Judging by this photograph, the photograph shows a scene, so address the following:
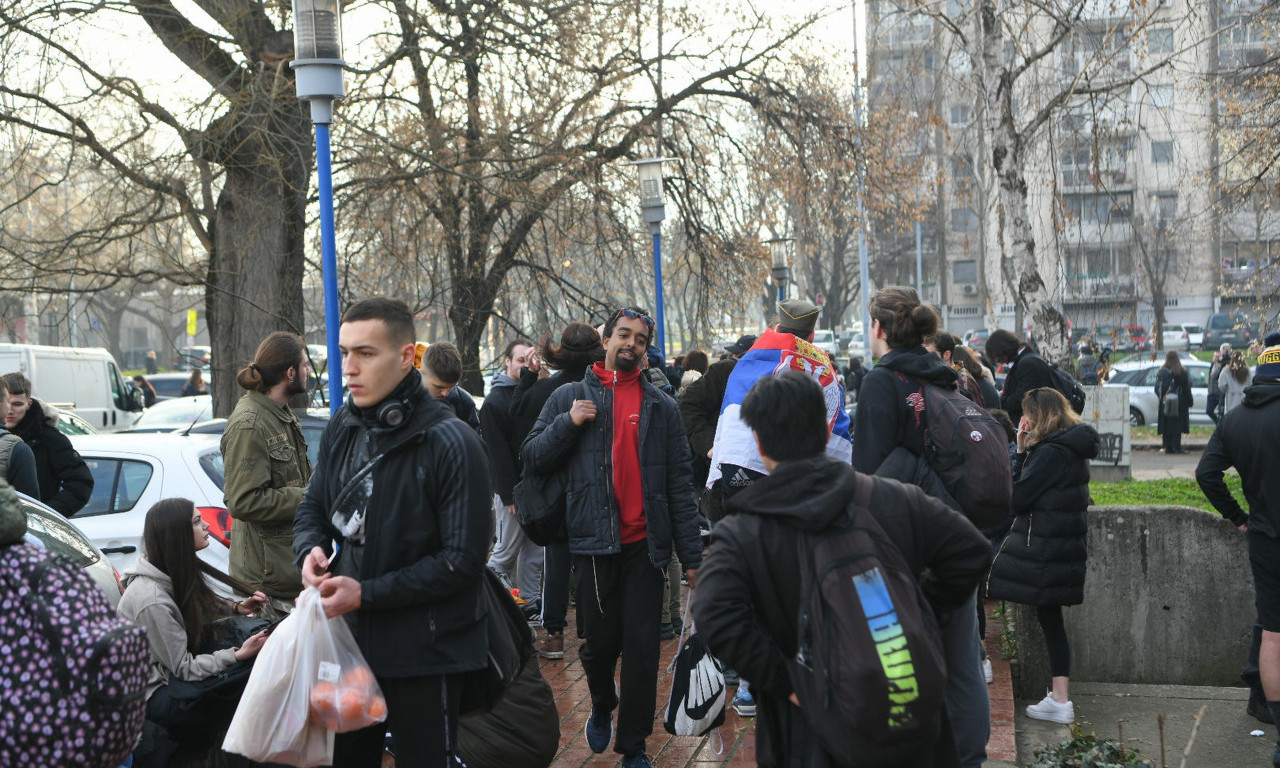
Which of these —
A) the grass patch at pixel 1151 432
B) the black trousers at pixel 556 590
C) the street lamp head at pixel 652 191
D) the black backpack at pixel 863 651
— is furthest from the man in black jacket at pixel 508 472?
the grass patch at pixel 1151 432

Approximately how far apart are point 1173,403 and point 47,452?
19.1 m

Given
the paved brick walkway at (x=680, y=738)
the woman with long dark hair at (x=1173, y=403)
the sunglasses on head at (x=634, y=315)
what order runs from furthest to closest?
the woman with long dark hair at (x=1173, y=403) < the paved brick walkway at (x=680, y=738) < the sunglasses on head at (x=634, y=315)

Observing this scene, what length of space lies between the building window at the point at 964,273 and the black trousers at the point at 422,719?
71.8 m

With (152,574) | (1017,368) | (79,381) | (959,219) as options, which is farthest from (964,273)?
(152,574)

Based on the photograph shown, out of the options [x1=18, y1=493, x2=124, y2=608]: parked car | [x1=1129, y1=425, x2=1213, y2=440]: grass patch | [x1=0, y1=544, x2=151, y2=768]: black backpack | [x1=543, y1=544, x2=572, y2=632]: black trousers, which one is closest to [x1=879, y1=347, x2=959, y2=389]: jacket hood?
[x1=0, y1=544, x2=151, y2=768]: black backpack

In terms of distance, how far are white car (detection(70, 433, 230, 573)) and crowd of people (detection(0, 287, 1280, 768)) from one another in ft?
1.58

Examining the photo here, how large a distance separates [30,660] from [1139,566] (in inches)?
270

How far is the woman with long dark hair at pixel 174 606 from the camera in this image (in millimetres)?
4430

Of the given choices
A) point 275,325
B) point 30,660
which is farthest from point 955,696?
point 275,325

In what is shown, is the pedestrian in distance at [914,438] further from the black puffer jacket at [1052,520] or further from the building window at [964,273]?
the building window at [964,273]

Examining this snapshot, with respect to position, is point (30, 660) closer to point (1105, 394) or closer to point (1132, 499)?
point (1132, 499)

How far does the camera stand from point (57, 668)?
2.71m

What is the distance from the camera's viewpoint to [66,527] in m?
5.22

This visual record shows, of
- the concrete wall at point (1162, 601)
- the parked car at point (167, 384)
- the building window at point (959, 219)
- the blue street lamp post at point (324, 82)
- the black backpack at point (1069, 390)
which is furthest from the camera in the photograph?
the parked car at point (167, 384)
